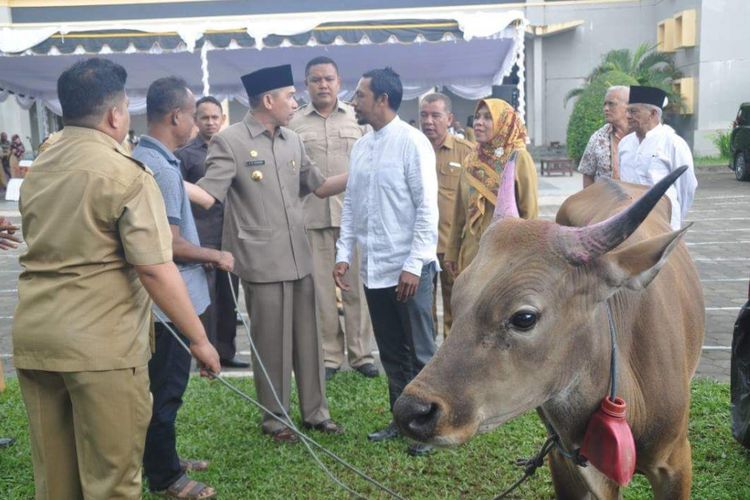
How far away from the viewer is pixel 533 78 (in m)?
31.9

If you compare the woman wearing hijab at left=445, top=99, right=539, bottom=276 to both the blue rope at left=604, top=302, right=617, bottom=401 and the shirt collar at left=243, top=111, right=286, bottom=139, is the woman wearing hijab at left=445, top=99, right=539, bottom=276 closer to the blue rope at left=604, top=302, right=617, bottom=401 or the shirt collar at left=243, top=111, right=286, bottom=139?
the shirt collar at left=243, top=111, right=286, bottom=139

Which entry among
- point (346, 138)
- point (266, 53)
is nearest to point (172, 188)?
Answer: point (346, 138)

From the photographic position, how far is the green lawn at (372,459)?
441 cm

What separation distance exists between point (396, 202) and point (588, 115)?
1954cm

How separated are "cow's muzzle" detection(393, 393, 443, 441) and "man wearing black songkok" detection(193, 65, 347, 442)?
260 cm

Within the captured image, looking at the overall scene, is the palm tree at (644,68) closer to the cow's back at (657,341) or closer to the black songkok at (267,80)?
the black songkok at (267,80)

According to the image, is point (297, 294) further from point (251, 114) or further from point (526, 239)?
point (526, 239)

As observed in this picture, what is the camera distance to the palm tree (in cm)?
2731

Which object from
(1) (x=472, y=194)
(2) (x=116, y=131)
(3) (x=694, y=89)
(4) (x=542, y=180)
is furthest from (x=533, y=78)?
(2) (x=116, y=131)

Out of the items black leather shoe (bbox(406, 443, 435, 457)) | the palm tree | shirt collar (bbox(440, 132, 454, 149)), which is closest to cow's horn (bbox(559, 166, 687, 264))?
black leather shoe (bbox(406, 443, 435, 457))

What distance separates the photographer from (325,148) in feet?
21.8

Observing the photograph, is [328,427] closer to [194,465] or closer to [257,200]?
[194,465]

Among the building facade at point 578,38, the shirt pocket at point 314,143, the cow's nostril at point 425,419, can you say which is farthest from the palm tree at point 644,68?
the cow's nostril at point 425,419

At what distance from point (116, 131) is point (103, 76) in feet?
0.74
